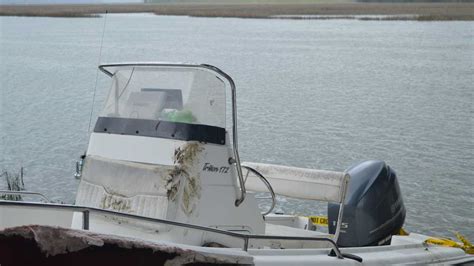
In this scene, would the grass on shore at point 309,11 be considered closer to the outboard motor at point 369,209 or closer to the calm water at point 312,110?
the calm water at point 312,110

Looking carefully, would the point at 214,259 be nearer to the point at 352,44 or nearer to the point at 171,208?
the point at 171,208

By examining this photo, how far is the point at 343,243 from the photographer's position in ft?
23.1

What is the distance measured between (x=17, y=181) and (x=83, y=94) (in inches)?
372

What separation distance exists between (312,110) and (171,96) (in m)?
13.5

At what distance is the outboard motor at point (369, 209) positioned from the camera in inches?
275

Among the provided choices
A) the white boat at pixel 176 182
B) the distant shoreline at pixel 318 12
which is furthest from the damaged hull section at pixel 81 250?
the distant shoreline at pixel 318 12

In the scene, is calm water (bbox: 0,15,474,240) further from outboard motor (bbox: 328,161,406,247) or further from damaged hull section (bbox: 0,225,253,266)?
damaged hull section (bbox: 0,225,253,266)

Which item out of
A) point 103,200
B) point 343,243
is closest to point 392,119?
point 343,243

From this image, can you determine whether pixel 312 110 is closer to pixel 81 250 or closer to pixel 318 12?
pixel 81 250

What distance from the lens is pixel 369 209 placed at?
7.03 metres

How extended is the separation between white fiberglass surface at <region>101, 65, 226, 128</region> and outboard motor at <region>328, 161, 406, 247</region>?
1.84 metres

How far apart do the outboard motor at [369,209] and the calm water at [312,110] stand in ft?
11.6

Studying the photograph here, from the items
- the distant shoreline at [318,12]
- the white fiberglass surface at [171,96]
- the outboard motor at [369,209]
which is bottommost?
the outboard motor at [369,209]

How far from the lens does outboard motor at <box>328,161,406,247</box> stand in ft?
22.9
